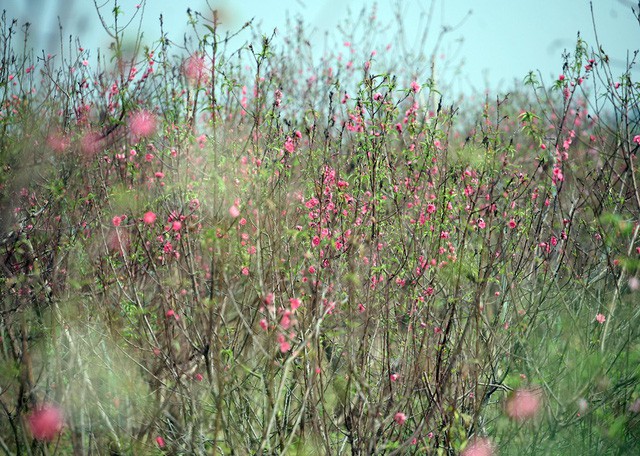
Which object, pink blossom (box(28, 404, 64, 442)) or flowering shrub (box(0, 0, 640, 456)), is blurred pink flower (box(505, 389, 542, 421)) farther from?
pink blossom (box(28, 404, 64, 442))

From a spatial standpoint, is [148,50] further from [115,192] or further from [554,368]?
[554,368]

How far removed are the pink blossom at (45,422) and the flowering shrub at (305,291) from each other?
1 centimetres

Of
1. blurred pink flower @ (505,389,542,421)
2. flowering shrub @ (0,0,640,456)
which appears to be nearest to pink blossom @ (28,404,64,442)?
flowering shrub @ (0,0,640,456)

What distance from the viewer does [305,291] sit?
3.51 metres

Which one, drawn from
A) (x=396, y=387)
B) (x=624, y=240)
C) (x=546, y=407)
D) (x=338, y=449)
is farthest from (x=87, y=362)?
(x=624, y=240)

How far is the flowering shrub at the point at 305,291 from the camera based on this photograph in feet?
→ 10.7

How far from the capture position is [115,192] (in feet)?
14.1

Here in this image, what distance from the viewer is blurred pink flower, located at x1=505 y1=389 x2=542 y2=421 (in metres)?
3.71

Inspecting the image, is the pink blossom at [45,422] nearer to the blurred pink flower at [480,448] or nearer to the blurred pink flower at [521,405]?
the blurred pink flower at [480,448]

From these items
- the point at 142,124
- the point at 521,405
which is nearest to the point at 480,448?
the point at 521,405

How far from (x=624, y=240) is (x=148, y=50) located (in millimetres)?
3580

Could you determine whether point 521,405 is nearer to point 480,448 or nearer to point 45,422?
point 480,448

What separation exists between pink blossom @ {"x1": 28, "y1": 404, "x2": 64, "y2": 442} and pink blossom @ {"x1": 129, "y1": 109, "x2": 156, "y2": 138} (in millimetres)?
1941

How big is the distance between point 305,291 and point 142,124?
1.94 meters
